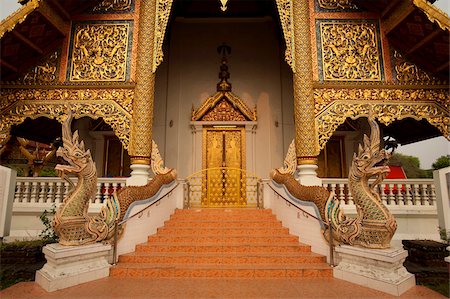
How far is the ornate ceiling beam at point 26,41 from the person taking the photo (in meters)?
5.01

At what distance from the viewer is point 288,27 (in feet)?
19.3

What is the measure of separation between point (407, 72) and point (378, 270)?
4591 millimetres

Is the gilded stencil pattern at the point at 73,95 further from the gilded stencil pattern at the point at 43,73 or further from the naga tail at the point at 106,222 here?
the naga tail at the point at 106,222

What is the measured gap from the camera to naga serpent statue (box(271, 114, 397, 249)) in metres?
3.12

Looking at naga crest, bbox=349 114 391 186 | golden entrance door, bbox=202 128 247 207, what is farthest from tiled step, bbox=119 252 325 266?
golden entrance door, bbox=202 128 247 207

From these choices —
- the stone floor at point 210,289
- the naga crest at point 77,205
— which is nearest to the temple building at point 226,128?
the naga crest at point 77,205

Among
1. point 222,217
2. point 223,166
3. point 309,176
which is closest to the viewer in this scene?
point 222,217

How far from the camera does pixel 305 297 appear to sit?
2656 millimetres

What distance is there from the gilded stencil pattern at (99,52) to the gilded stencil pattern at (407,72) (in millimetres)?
5827

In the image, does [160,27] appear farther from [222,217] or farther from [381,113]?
[381,113]

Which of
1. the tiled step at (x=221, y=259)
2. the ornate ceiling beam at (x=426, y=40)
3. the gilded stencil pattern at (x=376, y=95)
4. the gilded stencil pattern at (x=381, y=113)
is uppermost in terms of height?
the ornate ceiling beam at (x=426, y=40)

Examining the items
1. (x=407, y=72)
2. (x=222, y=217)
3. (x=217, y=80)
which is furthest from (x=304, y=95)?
(x=217, y=80)

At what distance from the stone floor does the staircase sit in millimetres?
156

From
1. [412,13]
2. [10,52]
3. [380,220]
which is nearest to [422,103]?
[412,13]
